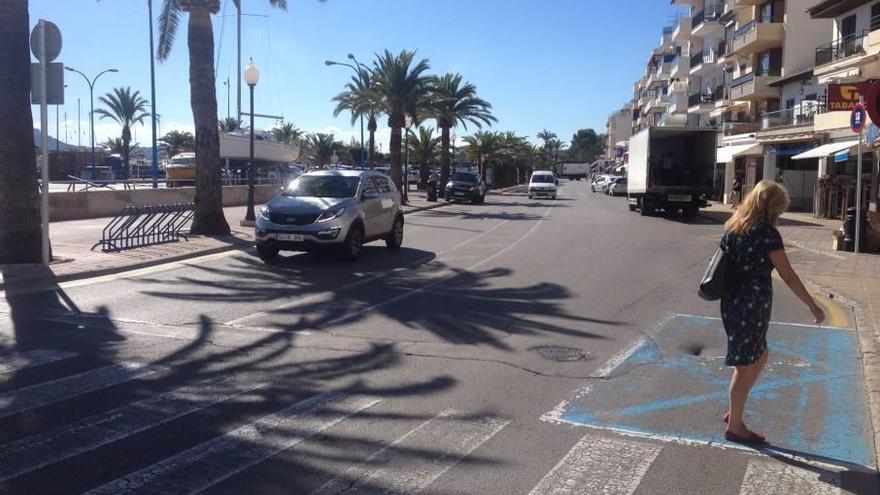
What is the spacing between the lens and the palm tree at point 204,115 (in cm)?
1895

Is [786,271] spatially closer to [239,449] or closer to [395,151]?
[239,449]

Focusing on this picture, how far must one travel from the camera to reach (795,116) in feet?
122

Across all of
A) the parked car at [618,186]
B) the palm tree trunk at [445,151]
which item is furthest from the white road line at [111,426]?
the parked car at [618,186]

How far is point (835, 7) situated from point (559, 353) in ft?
95.6

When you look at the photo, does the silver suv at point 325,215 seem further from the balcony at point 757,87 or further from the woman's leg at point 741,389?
the balcony at point 757,87

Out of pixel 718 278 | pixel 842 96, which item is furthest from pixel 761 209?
pixel 842 96

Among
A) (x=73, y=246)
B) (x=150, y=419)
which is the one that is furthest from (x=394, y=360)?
(x=73, y=246)

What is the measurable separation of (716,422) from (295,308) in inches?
228

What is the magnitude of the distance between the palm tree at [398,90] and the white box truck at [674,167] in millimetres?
11403

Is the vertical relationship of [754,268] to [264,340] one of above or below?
above

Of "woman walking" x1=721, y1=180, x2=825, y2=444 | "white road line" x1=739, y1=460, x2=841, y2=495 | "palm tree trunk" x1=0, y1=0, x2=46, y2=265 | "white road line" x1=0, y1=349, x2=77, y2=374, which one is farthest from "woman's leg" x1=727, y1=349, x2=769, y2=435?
"palm tree trunk" x1=0, y1=0, x2=46, y2=265

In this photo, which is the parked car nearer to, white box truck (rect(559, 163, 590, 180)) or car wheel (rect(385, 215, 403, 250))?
car wheel (rect(385, 215, 403, 250))

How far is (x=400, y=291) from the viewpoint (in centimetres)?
1164

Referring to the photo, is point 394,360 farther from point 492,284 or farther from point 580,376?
point 492,284
